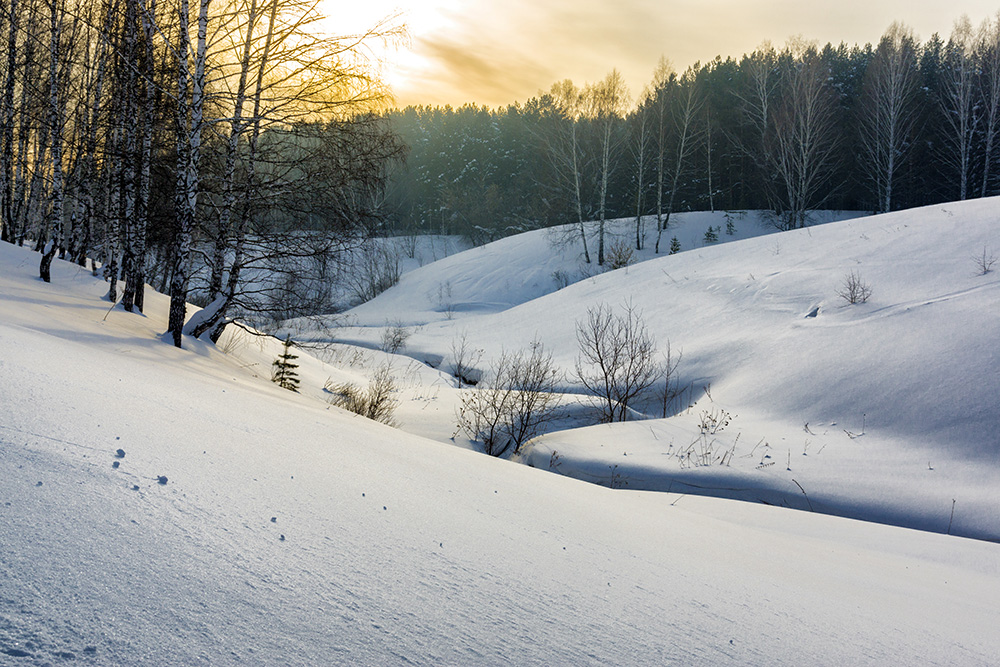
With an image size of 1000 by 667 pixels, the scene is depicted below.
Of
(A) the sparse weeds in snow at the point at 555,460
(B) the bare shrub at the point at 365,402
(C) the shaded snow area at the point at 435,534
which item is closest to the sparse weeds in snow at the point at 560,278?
(B) the bare shrub at the point at 365,402

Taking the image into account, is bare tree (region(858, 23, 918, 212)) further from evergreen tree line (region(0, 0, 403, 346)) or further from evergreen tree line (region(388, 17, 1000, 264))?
evergreen tree line (region(0, 0, 403, 346))

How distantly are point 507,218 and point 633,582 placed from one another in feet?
161

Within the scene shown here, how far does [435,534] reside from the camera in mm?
2062

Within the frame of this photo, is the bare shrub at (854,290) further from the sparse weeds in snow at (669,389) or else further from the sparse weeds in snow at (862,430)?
the sparse weeds in snow at (862,430)

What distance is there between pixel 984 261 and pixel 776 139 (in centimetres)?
2446

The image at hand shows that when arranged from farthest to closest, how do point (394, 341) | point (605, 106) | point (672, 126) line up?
point (672, 126) < point (605, 106) < point (394, 341)

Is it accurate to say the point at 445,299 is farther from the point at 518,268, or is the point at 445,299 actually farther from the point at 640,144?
the point at 640,144

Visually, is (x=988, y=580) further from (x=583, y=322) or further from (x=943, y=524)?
(x=583, y=322)

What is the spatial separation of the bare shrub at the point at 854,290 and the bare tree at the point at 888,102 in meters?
20.1

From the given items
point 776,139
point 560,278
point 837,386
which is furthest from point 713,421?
point 776,139

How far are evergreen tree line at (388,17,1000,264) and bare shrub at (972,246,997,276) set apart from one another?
1378cm

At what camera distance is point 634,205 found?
39844mm

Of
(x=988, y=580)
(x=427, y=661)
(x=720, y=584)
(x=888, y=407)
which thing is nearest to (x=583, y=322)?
(x=888, y=407)

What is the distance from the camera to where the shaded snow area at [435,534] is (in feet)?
4.12
